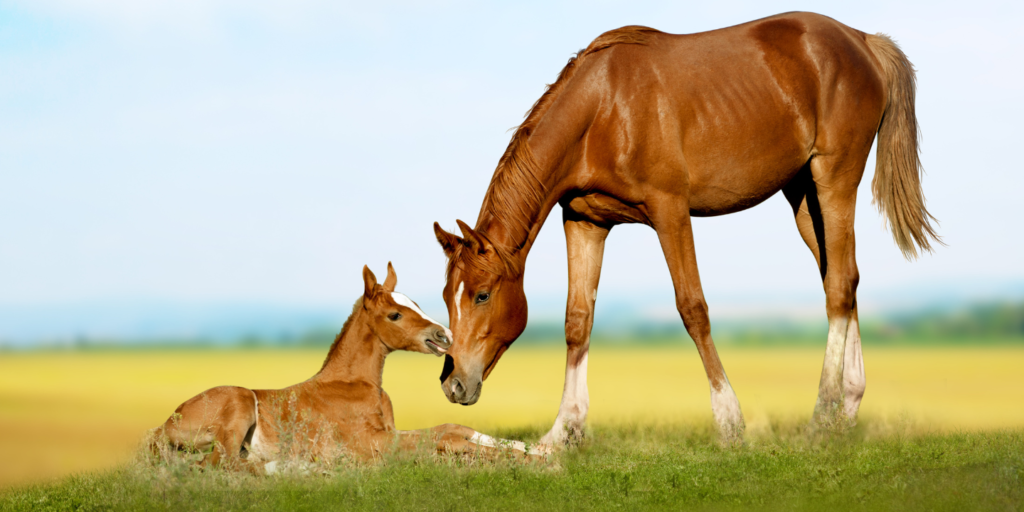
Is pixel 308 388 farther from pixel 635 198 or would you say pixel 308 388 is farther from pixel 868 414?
pixel 868 414

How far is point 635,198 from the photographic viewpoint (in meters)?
8.19

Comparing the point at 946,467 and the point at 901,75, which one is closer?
the point at 946,467

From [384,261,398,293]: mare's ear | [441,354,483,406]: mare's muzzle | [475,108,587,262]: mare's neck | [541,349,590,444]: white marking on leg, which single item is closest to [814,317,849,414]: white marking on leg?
[541,349,590,444]: white marking on leg

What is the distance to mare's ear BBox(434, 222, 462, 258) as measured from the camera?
744 centimetres

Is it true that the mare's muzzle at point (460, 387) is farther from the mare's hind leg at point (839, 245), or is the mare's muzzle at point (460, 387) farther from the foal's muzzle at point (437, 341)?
the mare's hind leg at point (839, 245)

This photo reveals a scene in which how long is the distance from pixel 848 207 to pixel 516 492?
5.28m

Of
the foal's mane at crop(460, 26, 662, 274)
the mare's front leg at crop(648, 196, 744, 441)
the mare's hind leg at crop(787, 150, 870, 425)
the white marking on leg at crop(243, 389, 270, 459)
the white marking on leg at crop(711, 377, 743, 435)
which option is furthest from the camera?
the mare's hind leg at crop(787, 150, 870, 425)

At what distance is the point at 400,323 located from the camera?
7.31 m

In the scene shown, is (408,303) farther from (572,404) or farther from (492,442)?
(572,404)

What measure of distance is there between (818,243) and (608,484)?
4.92 metres

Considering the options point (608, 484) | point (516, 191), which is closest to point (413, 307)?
point (516, 191)

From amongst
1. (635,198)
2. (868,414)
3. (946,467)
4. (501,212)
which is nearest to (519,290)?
(501,212)

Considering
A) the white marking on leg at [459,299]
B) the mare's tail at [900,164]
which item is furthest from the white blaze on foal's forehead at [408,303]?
the mare's tail at [900,164]

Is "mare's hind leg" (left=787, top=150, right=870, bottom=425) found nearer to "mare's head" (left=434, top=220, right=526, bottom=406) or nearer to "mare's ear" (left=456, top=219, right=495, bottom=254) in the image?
"mare's head" (left=434, top=220, right=526, bottom=406)
